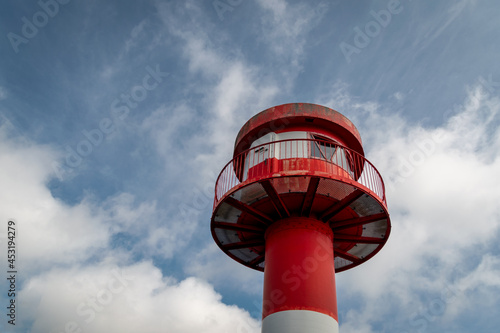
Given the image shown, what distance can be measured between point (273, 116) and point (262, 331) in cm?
686

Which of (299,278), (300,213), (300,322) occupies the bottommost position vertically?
(300,322)

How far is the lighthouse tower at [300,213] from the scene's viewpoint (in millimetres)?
11461

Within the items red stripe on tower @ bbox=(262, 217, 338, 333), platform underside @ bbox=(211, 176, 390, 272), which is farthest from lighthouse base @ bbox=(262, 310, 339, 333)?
platform underside @ bbox=(211, 176, 390, 272)

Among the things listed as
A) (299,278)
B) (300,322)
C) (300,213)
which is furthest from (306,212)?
(300,322)

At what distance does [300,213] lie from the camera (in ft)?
41.8

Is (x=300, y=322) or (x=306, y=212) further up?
(x=306, y=212)

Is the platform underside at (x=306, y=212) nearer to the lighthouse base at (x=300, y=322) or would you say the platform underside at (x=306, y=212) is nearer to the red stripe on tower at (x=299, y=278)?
the red stripe on tower at (x=299, y=278)

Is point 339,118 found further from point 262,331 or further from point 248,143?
point 262,331

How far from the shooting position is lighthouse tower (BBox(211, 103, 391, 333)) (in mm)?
11461

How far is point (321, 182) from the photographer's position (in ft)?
39.0

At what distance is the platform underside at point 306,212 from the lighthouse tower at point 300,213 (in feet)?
0.10

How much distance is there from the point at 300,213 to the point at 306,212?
0.62ft

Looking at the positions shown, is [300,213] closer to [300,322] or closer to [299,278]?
[299,278]

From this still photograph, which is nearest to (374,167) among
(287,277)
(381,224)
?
(381,224)
